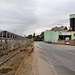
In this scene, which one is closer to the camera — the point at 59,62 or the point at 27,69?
the point at 27,69

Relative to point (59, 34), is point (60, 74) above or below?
below

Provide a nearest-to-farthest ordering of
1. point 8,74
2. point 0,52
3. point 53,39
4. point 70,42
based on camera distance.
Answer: point 8,74
point 0,52
point 70,42
point 53,39

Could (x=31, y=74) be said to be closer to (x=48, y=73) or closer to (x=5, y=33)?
(x=48, y=73)

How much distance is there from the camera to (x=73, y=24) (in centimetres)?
6669

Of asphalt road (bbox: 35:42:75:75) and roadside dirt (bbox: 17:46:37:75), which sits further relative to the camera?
asphalt road (bbox: 35:42:75:75)

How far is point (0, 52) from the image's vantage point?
33.6ft

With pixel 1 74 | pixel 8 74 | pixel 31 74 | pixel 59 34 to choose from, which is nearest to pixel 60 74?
pixel 31 74

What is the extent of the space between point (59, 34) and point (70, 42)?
26.0 m

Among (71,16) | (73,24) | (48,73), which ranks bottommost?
(48,73)

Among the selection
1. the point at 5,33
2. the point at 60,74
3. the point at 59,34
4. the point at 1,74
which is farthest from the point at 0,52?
the point at 59,34

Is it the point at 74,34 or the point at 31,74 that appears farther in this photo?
the point at 74,34

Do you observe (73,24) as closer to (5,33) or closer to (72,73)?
(5,33)

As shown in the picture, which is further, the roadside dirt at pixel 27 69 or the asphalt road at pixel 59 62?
the asphalt road at pixel 59 62

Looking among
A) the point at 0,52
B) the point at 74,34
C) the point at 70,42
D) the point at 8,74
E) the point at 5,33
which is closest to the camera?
the point at 8,74
